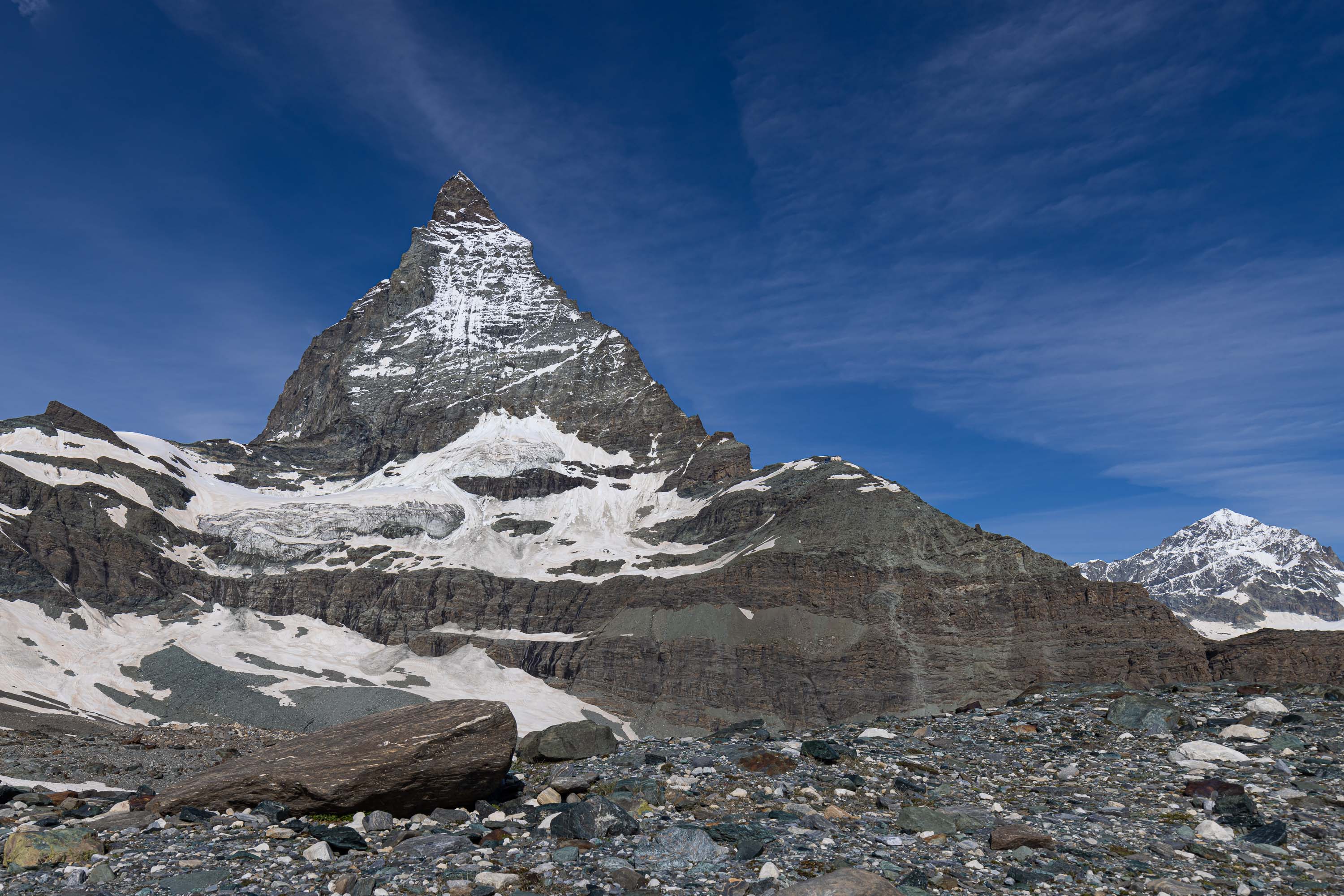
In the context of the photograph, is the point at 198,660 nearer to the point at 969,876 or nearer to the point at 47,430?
the point at 47,430

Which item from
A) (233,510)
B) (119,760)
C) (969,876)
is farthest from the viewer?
(233,510)

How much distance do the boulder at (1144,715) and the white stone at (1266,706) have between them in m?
1.81

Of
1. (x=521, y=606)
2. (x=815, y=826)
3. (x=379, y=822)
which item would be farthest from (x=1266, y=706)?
(x=521, y=606)

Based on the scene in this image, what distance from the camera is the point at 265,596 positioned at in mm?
158375

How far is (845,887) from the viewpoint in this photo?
28.9 ft

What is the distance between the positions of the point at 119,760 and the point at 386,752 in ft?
95.2

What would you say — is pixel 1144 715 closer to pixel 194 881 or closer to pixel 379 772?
pixel 379 772

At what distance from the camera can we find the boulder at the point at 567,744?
17812 millimetres

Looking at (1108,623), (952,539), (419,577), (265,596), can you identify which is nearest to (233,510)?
(265,596)

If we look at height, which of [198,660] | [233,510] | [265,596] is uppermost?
[233,510]

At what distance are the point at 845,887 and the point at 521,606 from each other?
16532 cm

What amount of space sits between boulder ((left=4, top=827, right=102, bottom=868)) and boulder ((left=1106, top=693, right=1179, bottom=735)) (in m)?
20.3

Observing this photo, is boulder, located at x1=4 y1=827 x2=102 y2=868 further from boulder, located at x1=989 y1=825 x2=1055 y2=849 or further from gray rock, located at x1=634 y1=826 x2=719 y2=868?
boulder, located at x1=989 y1=825 x2=1055 y2=849

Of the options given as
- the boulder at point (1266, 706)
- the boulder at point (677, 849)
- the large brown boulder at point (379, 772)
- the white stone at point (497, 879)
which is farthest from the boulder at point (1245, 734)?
the white stone at point (497, 879)
